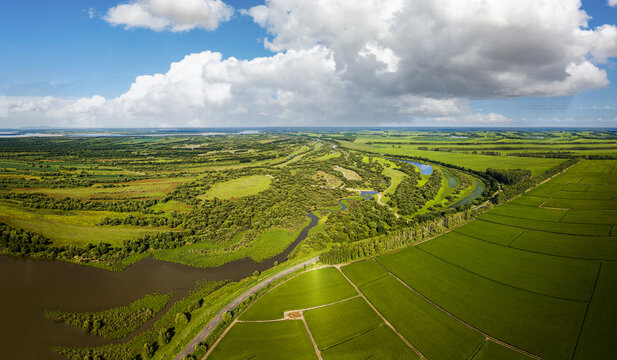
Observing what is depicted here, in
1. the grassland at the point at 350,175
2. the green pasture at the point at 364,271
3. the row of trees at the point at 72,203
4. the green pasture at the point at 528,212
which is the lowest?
the green pasture at the point at 364,271

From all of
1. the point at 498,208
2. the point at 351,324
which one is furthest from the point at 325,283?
the point at 498,208

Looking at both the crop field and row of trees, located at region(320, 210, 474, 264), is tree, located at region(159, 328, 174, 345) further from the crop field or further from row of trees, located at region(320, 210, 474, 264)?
row of trees, located at region(320, 210, 474, 264)

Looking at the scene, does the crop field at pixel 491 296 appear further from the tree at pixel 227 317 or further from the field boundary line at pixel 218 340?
the tree at pixel 227 317

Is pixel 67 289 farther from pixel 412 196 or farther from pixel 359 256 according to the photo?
pixel 412 196

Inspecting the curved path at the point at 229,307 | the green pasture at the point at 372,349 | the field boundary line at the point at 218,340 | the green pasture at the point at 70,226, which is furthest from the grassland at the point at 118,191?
the green pasture at the point at 372,349

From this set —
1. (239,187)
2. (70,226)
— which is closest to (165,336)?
(70,226)

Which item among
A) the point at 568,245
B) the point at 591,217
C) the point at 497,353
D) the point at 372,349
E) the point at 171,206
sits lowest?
the point at 497,353

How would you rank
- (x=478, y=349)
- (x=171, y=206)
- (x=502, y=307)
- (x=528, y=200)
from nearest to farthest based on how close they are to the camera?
(x=478, y=349) < (x=502, y=307) < (x=171, y=206) < (x=528, y=200)
